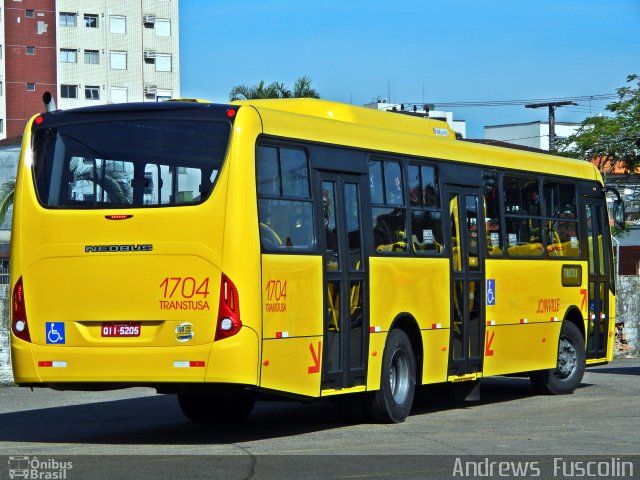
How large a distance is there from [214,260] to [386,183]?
10.7ft

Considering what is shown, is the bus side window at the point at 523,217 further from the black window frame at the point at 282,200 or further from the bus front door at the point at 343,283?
the black window frame at the point at 282,200

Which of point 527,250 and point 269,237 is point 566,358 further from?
point 269,237

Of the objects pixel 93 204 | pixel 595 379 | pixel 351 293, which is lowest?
pixel 595 379

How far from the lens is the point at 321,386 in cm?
1382

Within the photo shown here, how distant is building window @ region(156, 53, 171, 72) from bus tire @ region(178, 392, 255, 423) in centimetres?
8717

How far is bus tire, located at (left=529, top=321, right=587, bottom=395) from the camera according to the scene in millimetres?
19734

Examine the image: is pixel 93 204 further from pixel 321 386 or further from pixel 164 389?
pixel 321 386

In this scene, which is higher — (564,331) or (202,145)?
(202,145)

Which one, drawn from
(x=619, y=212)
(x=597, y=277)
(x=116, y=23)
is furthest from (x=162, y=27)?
(x=597, y=277)

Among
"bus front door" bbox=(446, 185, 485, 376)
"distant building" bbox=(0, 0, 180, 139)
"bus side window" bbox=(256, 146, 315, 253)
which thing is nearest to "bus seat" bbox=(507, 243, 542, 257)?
"bus front door" bbox=(446, 185, 485, 376)

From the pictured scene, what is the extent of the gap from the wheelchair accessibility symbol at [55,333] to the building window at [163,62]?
294ft

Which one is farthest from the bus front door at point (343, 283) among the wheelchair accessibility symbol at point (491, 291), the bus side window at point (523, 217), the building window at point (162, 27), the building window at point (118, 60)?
the building window at point (162, 27)
